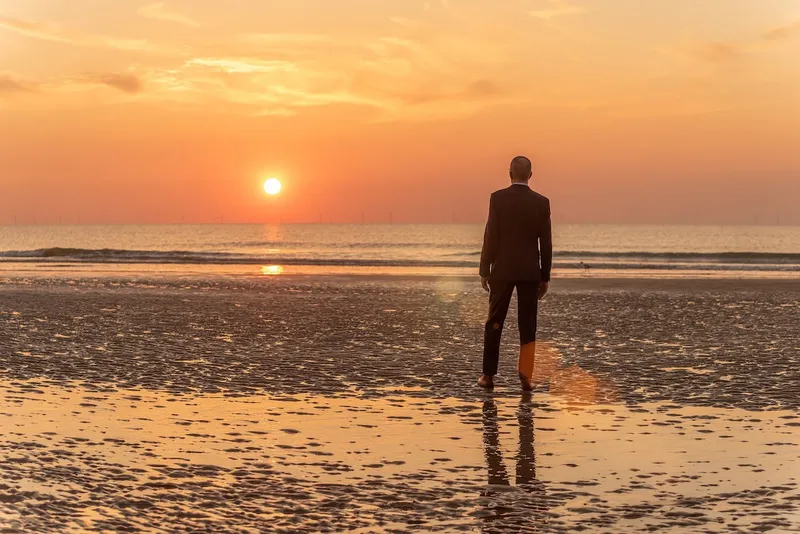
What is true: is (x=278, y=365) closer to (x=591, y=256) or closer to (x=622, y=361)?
(x=622, y=361)

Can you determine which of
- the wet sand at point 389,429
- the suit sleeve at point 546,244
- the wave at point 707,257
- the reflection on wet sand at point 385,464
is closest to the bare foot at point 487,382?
the wet sand at point 389,429

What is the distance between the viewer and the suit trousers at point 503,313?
9.05 metres

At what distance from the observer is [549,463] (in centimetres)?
594

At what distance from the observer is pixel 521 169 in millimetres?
9047

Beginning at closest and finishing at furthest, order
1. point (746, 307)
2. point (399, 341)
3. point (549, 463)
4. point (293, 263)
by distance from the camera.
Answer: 1. point (549, 463)
2. point (399, 341)
3. point (746, 307)
4. point (293, 263)

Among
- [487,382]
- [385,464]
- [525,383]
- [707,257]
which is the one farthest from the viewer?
[707,257]

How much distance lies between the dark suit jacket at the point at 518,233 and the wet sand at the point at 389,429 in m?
1.08

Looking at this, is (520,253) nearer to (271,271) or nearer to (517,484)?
(517,484)

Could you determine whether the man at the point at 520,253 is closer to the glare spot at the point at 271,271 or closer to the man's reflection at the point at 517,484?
the man's reflection at the point at 517,484

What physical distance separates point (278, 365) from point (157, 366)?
4.15 feet

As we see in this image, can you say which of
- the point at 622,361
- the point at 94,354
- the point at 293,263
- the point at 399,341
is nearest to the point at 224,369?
the point at 94,354

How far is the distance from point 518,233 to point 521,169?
23.1 inches

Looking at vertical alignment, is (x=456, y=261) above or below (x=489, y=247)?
below

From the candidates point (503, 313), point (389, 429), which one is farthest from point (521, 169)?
point (389, 429)
